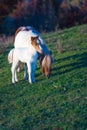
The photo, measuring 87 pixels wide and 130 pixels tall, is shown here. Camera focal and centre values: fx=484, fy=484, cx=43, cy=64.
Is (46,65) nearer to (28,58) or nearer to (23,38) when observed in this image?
(28,58)

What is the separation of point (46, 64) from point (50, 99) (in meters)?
1.58

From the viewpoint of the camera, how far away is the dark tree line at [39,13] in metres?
39.0

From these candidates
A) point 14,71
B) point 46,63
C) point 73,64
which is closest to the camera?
point 46,63

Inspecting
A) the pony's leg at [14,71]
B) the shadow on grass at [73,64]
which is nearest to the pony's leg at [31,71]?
the pony's leg at [14,71]

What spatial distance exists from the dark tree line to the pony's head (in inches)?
988

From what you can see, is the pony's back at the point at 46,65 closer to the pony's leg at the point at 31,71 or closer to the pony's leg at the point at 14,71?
→ the pony's leg at the point at 31,71

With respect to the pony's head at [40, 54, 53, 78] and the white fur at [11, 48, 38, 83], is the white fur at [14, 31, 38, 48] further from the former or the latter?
the pony's head at [40, 54, 53, 78]

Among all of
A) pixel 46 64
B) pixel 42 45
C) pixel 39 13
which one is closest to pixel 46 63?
pixel 46 64

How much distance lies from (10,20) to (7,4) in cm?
400

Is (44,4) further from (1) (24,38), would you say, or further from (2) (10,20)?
(1) (24,38)

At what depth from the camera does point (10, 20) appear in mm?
41500

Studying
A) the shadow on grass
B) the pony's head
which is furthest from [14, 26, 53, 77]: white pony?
the shadow on grass

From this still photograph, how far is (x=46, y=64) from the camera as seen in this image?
40.0 ft

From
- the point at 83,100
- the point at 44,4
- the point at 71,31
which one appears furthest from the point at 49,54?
the point at 44,4
